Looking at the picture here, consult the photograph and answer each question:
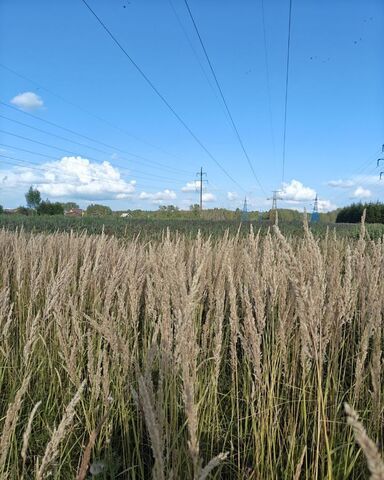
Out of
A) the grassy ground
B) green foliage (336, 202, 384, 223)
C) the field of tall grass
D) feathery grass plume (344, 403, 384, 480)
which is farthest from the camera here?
green foliage (336, 202, 384, 223)

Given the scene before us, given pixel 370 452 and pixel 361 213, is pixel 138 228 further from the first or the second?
pixel 361 213

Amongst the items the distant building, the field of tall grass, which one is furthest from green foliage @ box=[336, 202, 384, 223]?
the field of tall grass

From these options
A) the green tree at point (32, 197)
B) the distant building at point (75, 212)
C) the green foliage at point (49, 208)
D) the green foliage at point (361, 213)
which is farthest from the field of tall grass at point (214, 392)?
the green tree at point (32, 197)

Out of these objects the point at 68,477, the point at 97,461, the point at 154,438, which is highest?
the point at 154,438

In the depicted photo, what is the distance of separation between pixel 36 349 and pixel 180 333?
1430 millimetres

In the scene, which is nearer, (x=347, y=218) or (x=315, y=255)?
(x=315, y=255)

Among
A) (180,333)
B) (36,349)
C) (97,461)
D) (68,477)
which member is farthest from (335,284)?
(36,349)

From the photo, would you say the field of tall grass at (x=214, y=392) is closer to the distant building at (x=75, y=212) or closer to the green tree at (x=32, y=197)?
the distant building at (x=75, y=212)

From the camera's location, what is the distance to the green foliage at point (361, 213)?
4538 centimetres

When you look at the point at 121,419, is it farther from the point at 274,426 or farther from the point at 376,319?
the point at 376,319

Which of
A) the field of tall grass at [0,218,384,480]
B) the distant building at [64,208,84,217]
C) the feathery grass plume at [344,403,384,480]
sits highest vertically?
the distant building at [64,208,84,217]

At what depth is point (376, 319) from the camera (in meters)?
1.43

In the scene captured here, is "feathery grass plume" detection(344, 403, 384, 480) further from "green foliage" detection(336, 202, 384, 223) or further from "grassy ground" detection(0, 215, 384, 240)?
"green foliage" detection(336, 202, 384, 223)

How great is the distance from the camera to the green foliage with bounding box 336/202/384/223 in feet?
149
